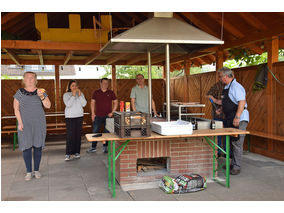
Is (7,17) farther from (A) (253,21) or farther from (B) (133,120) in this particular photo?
(A) (253,21)

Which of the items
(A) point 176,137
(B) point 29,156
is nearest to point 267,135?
(A) point 176,137

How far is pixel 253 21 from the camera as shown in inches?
246

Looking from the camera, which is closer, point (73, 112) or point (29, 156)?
point (29, 156)

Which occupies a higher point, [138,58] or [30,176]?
[138,58]

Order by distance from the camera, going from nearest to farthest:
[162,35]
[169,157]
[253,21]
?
[162,35] < [169,157] < [253,21]

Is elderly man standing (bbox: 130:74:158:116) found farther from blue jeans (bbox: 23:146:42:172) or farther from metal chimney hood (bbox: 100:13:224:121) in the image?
blue jeans (bbox: 23:146:42:172)

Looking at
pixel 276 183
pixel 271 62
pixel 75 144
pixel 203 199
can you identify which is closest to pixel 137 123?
pixel 203 199

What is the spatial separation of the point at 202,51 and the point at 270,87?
252 cm

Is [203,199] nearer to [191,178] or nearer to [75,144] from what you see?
[191,178]

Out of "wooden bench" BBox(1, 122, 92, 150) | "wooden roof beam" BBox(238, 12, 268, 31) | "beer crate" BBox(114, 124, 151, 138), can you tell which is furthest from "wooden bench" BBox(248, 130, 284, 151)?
"wooden bench" BBox(1, 122, 92, 150)

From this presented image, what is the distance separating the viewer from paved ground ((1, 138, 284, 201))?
12.6 feet

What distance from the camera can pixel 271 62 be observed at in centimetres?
608
